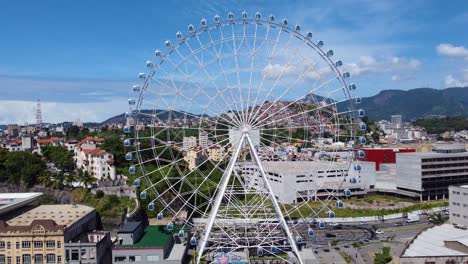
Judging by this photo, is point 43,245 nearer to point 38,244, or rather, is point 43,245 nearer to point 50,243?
point 38,244

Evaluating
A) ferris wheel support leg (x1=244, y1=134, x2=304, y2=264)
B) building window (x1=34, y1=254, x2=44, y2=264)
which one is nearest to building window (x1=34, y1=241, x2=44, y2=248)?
building window (x1=34, y1=254, x2=44, y2=264)

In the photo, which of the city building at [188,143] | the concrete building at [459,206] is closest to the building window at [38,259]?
the city building at [188,143]

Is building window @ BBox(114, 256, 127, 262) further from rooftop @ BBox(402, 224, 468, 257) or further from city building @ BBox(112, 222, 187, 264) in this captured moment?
rooftop @ BBox(402, 224, 468, 257)

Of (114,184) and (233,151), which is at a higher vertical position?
(233,151)

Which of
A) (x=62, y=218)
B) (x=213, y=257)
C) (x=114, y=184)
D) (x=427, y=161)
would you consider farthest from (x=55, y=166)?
(x=427, y=161)

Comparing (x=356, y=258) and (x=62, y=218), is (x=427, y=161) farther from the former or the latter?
(x=62, y=218)

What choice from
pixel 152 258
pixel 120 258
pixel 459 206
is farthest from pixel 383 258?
pixel 120 258
